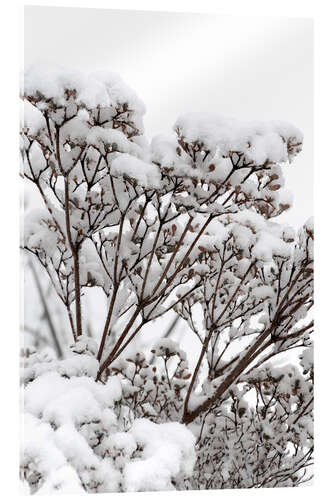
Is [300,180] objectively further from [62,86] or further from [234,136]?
[62,86]

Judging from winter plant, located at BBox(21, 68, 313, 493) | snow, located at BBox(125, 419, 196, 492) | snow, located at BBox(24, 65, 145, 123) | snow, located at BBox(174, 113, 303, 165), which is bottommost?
snow, located at BBox(125, 419, 196, 492)

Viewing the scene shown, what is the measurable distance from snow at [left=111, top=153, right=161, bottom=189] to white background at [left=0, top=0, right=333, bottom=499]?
29 centimetres

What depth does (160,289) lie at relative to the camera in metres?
2.04

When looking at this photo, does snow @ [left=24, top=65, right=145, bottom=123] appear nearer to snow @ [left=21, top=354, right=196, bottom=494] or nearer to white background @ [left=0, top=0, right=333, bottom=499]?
white background @ [left=0, top=0, right=333, bottom=499]

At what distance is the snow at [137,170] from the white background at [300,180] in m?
0.29

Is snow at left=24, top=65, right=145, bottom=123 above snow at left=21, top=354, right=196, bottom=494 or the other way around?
above

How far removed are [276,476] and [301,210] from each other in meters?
0.79

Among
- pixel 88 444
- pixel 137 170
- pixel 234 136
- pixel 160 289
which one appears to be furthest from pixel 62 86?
pixel 88 444

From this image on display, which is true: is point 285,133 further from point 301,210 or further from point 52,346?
point 52,346

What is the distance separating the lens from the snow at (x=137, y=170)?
181 cm

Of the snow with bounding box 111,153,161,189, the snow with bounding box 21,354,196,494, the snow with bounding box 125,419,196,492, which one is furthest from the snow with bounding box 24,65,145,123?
the snow with bounding box 125,419,196,492

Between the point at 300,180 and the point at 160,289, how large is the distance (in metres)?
0.58

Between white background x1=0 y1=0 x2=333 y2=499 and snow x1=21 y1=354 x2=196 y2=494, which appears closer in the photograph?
snow x1=21 y1=354 x2=196 y2=494

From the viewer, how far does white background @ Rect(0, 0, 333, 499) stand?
1.90 meters
